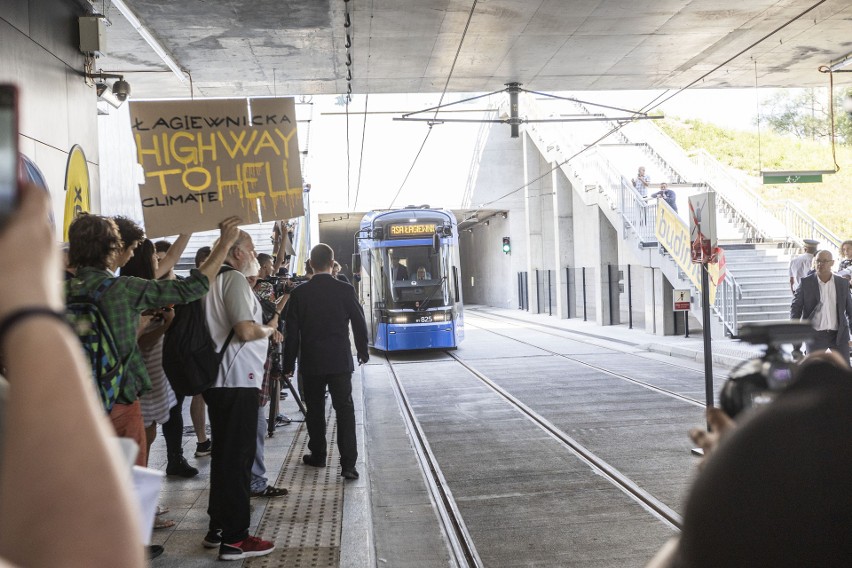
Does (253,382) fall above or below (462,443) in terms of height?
above

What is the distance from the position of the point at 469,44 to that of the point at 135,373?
1064cm

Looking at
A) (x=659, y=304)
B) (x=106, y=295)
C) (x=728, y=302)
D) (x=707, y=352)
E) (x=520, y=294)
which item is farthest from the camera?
(x=520, y=294)

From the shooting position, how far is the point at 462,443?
9.23 metres

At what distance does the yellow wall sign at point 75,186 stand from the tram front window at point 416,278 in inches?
430

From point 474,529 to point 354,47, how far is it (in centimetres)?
976

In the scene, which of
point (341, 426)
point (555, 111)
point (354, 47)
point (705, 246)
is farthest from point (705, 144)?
point (341, 426)

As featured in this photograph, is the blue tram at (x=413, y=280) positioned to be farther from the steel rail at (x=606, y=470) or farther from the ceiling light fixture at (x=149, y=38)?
the steel rail at (x=606, y=470)

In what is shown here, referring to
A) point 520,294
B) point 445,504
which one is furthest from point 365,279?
point 520,294

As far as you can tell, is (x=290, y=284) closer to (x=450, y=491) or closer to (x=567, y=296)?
(x=450, y=491)

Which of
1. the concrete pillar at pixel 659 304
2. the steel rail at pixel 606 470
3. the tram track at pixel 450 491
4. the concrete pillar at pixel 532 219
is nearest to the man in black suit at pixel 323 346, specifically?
the tram track at pixel 450 491

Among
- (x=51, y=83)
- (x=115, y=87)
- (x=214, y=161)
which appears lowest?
(x=214, y=161)

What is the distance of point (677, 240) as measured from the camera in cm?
1923

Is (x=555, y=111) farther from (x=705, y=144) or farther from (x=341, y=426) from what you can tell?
(x=341, y=426)

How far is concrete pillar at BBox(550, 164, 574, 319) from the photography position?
1233 inches
